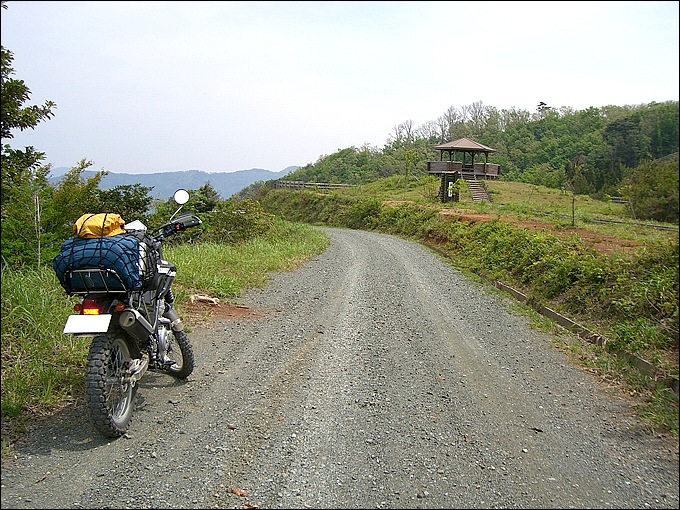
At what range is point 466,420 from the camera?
379cm

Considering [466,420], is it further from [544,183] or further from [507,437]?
[544,183]

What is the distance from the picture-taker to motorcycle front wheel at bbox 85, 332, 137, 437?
3190 mm

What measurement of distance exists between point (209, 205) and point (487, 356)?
12.1m

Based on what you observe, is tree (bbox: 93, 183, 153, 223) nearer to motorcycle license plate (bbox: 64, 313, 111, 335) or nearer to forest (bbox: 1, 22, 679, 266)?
forest (bbox: 1, 22, 679, 266)

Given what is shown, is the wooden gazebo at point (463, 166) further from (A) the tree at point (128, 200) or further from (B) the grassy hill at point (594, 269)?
(A) the tree at point (128, 200)

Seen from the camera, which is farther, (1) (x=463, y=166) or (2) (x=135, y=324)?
(1) (x=463, y=166)

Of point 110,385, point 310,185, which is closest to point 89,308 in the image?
point 110,385

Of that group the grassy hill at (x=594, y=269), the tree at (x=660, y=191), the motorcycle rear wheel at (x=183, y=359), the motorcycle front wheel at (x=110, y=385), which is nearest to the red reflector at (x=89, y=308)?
the motorcycle front wheel at (x=110, y=385)

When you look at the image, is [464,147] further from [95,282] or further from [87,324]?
[87,324]

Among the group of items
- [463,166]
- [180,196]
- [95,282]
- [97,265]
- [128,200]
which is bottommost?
[95,282]

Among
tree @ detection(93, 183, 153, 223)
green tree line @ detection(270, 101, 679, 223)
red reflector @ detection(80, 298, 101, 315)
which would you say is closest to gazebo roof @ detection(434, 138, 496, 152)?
green tree line @ detection(270, 101, 679, 223)

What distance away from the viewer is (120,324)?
348 cm

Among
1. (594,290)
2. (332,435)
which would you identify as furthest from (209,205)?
(332,435)

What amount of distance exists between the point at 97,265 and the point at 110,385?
787mm
